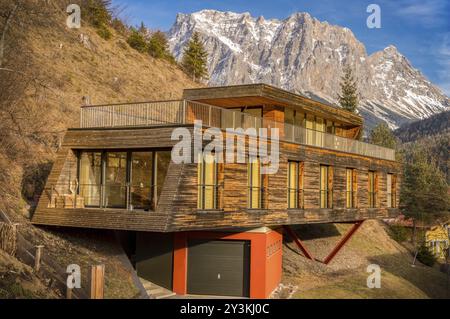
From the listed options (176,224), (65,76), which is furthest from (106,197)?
(65,76)

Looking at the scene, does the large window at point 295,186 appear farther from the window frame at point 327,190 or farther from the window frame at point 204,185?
the window frame at point 204,185

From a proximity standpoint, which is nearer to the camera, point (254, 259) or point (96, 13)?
point (254, 259)

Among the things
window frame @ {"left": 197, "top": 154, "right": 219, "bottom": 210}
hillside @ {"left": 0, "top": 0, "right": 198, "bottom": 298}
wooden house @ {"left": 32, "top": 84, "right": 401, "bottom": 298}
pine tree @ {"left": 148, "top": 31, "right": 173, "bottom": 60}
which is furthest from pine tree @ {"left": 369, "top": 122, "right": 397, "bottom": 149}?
window frame @ {"left": 197, "top": 154, "right": 219, "bottom": 210}

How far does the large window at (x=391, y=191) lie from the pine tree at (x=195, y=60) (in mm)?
31345

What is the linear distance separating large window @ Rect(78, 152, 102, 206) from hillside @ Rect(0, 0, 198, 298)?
5.28ft

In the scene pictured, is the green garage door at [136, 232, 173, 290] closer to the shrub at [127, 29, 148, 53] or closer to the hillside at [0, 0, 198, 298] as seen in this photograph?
the hillside at [0, 0, 198, 298]

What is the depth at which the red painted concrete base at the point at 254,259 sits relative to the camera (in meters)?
25.2

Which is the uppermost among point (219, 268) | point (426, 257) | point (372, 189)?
point (372, 189)

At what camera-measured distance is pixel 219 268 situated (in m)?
25.8

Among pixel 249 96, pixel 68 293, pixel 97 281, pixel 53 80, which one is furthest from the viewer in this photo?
pixel 53 80

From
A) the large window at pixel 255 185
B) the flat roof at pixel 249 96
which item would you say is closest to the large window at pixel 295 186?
the large window at pixel 255 185

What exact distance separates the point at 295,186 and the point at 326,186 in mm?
3195

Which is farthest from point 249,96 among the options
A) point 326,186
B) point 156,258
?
point 156,258

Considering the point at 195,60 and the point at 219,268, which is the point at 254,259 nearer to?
the point at 219,268
